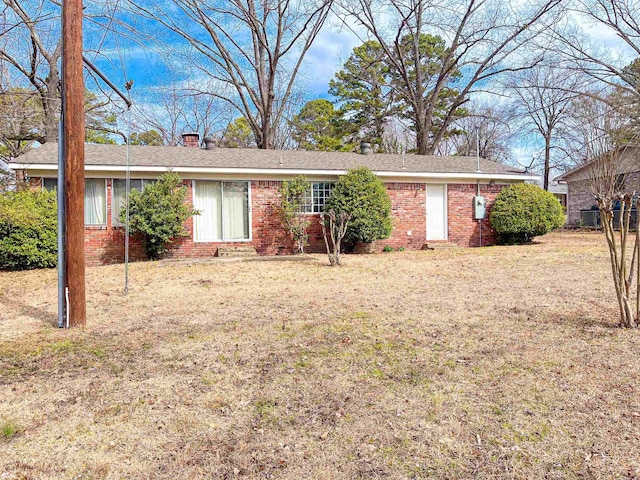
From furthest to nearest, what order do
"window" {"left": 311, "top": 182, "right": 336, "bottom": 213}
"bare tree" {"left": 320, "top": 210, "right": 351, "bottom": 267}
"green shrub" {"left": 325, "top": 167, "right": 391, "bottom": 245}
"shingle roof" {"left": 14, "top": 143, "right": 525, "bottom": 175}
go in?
"window" {"left": 311, "top": 182, "right": 336, "bottom": 213} < "green shrub" {"left": 325, "top": 167, "right": 391, "bottom": 245} < "shingle roof" {"left": 14, "top": 143, "right": 525, "bottom": 175} < "bare tree" {"left": 320, "top": 210, "right": 351, "bottom": 267}

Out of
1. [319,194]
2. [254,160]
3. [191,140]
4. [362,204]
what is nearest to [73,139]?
[362,204]

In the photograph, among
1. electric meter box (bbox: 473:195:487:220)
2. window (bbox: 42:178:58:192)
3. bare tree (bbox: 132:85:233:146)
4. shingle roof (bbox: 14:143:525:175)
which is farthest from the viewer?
bare tree (bbox: 132:85:233:146)

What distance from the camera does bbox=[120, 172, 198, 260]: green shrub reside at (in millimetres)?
10531

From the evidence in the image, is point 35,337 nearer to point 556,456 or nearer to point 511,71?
point 556,456

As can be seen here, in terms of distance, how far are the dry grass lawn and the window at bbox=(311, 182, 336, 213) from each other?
21.4 ft

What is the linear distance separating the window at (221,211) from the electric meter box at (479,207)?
297 inches

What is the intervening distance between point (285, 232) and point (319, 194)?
1.60 meters

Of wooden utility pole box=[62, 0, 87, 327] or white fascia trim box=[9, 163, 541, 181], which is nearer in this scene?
wooden utility pole box=[62, 0, 87, 327]

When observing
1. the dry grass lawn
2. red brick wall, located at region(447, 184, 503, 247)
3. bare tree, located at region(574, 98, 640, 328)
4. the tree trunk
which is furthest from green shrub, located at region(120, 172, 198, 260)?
the tree trunk

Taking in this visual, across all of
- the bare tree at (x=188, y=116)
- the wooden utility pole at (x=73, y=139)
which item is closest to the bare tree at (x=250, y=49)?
the bare tree at (x=188, y=116)

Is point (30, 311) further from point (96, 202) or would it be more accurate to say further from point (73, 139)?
point (96, 202)

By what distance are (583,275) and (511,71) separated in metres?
17.5

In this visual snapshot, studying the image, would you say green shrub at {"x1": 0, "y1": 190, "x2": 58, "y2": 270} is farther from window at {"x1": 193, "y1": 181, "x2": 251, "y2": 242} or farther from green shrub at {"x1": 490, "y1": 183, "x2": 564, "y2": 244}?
green shrub at {"x1": 490, "y1": 183, "x2": 564, "y2": 244}

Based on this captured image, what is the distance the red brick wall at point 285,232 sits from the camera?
11.2 metres
